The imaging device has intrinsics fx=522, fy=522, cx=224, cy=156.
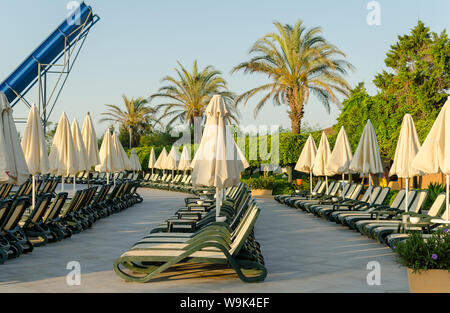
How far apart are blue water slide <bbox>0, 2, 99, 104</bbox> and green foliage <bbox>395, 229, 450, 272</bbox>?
24.5 meters

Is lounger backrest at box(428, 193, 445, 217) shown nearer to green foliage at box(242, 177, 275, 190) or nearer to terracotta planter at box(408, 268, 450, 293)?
terracotta planter at box(408, 268, 450, 293)

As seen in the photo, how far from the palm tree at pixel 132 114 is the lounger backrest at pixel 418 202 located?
40409mm

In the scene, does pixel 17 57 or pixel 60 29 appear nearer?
pixel 60 29

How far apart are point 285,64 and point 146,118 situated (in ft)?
83.0

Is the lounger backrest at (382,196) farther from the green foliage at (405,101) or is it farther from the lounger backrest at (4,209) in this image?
the green foliage at (405,101)

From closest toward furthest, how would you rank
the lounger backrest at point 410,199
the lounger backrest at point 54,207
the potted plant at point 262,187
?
the lounger backrest at point 54,207 → the lounger backrest at point 410,199 → the potted plant at point 262,187

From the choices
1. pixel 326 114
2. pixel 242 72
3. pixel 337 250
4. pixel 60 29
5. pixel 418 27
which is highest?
pixel 418 27

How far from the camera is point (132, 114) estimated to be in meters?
50.2

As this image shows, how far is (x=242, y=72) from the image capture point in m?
29.5

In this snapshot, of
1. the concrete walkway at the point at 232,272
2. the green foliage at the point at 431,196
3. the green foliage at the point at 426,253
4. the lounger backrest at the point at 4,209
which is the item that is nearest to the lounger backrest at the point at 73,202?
the concrete walkway at the point at 232,272

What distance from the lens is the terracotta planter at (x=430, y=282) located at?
6.28 m
